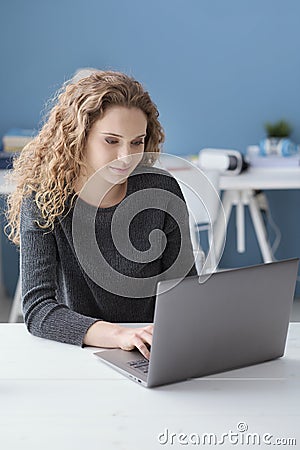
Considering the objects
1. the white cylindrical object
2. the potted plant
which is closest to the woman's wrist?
the white cylindrical object

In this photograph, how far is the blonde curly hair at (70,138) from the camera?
180 cm

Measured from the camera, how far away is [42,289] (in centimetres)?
177

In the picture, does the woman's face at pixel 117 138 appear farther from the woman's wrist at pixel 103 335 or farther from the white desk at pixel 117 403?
the white desk at pixel 117 403

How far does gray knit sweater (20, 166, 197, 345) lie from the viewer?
1779 mm

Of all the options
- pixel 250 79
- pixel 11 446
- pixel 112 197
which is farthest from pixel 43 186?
pixel 250 79

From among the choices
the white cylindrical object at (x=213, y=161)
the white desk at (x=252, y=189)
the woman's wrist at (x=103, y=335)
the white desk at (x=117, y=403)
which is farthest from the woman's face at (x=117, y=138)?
the white cylindrical object at (x=213, y=161)

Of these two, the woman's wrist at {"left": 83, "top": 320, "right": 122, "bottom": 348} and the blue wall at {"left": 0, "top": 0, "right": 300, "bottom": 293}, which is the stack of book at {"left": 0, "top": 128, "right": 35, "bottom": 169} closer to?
the blue wall at {"left": 0, "top": 0, "right": 300, "bottom": 293}

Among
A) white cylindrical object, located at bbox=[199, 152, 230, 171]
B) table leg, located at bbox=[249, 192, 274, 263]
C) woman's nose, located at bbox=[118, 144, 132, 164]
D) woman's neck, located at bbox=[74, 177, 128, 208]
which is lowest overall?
table leg, located at bbox=[249, 192, 274, 263]

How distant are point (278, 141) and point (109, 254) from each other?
6.61ft

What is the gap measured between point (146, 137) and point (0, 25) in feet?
6.99

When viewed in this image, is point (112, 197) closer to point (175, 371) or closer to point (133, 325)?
point (133, 325)

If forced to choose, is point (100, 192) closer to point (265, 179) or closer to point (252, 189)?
point (265, 179)

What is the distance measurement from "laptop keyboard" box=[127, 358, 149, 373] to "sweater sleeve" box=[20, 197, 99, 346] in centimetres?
15

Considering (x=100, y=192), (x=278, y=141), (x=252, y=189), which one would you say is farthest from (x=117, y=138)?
(x=278, y=141)
